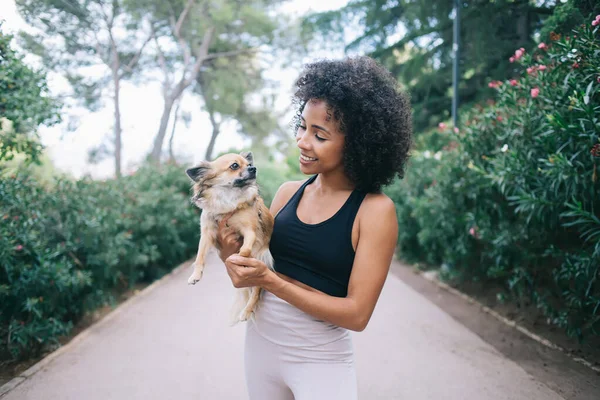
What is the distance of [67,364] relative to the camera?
447 centimetres

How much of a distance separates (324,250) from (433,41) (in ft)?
35.3

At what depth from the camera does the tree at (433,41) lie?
9.20m

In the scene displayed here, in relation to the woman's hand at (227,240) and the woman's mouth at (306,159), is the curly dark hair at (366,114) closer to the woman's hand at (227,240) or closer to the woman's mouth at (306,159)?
the woman's mouth at (306,159)

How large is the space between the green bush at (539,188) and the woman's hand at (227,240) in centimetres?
250

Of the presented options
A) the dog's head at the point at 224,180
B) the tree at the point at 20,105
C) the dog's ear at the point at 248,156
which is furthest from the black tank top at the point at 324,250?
the tree at the point at 20,105

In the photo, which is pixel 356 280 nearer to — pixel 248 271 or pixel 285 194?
pixel 248 271

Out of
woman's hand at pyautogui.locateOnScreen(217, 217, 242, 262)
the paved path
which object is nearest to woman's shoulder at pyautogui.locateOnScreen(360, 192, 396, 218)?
woman's hand at pyautogui.locateOnScreen(217, 217, 242, 262)

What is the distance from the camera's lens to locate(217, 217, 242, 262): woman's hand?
88.8 inches

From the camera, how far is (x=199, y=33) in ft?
55.9

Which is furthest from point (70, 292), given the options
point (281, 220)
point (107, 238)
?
point (281, 220)

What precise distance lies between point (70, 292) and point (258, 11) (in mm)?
14370

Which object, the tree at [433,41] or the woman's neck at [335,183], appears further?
the tree at [433,41]

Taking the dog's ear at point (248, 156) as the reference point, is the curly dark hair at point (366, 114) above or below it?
above

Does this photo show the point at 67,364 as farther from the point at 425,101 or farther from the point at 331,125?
the point at 425,101
